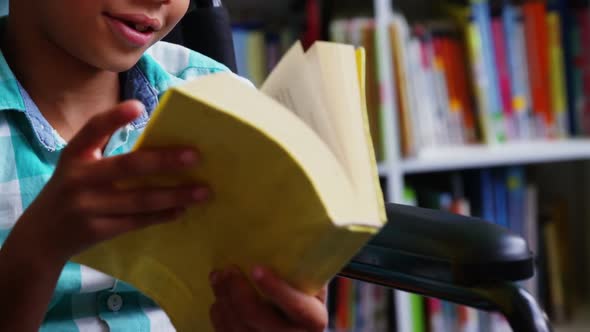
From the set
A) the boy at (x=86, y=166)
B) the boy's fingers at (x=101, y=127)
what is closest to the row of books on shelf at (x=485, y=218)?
the boy at (x=86, y=166)

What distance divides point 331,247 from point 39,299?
0.23 metres

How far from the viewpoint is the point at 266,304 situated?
24.0 inches

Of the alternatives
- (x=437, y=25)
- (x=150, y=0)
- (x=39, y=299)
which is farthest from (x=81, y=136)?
(x=437, y=25)

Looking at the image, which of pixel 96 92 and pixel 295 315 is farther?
pixel 96 92

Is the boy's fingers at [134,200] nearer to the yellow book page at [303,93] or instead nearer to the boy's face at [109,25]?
the yellow book page at [303,93]

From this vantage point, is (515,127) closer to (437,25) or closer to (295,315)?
(437,25)

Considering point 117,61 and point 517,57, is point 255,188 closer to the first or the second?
point 117,61

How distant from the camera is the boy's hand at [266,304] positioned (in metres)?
0.57

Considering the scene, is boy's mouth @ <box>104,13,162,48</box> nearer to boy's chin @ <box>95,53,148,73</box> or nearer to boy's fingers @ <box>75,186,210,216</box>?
boy's chin @ <box>95,53,148,73</box>

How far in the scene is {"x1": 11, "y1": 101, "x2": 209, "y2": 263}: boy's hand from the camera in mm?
526

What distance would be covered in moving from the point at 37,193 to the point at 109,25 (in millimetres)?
173

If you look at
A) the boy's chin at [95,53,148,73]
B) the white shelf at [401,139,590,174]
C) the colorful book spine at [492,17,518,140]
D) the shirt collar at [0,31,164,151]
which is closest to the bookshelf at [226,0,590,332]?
the white shelf at [401,139,590,174]

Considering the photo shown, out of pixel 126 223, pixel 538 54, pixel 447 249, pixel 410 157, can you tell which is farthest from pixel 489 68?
pixel 126 223

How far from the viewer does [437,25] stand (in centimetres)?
196
